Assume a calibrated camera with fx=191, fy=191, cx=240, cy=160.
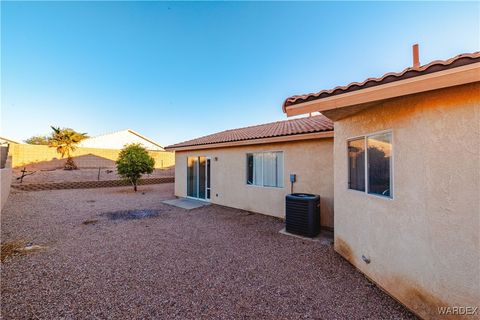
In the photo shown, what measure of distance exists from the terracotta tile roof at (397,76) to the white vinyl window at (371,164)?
3.67 feet

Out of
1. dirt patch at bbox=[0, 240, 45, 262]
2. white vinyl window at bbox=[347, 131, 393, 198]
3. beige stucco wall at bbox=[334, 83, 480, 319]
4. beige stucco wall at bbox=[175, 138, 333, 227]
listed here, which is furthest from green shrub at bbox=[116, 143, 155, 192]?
beige stucco wall at bbox=[334, 83, 480, 319]

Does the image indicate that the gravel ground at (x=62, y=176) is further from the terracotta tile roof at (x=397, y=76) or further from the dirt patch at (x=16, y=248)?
the terracotta tile roof at (x=397, y=76)

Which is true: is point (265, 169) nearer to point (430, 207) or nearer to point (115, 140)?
point (430, 207)

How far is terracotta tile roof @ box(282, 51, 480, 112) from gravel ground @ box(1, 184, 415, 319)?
3270mm

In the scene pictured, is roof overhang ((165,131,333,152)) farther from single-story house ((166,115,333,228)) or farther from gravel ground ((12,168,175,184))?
gravel ground ((12,168,175,184))

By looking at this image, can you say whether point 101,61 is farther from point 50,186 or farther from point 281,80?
point 281,80

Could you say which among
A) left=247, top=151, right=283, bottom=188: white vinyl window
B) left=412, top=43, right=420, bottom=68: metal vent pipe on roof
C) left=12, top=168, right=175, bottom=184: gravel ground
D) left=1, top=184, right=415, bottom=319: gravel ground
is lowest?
left=1, top=184, right=415, bottom=319: gravel ground

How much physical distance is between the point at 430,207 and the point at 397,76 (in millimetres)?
1761

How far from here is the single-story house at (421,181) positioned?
2.15 metres

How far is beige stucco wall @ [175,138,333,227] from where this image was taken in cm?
660

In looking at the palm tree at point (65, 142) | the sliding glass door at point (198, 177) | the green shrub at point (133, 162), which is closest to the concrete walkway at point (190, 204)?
the sliding glass door at point (198, 177)

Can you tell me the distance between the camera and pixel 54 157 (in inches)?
842

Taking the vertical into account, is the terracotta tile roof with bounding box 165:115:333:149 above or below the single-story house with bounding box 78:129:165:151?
A: below

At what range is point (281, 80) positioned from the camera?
1212cm
